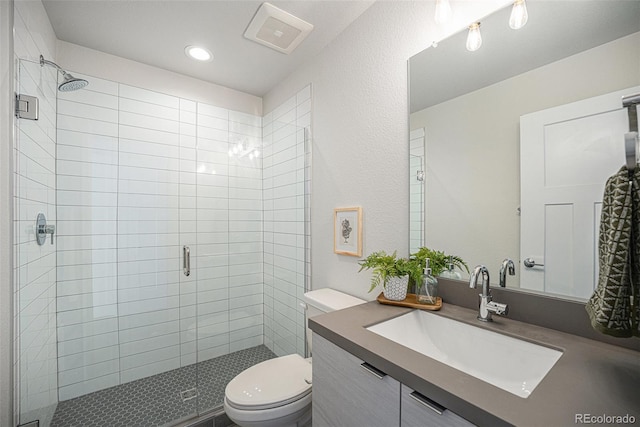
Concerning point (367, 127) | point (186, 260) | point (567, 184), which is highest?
point (367, 127)

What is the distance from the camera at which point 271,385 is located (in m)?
1.35

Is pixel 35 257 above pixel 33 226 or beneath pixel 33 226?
beneath

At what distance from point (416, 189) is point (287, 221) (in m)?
1.18

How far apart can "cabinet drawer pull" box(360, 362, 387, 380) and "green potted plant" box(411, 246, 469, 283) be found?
0.56 metres

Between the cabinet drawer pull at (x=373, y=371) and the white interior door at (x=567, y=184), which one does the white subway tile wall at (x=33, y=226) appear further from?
the white interior door at (x=567, y=184)

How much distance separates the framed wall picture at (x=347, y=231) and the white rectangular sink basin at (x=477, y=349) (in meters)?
0.57

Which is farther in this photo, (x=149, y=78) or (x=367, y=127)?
(x=149, y=78)

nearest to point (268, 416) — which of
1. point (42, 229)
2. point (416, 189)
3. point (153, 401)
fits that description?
point (153, 401)

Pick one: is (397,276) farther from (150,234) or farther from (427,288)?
(150,234)

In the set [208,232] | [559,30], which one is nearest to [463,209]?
[559,30]

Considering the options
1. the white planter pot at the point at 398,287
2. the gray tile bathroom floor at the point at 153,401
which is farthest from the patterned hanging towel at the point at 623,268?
the gray tile bathroom floor at the point at 153,401

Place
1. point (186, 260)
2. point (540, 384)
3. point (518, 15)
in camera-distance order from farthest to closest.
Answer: point (186, 260) → point (518, 15) → point (540, 384)

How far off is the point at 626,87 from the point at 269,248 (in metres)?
2.17

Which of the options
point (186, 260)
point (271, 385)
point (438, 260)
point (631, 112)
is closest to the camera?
point (631, 112)
